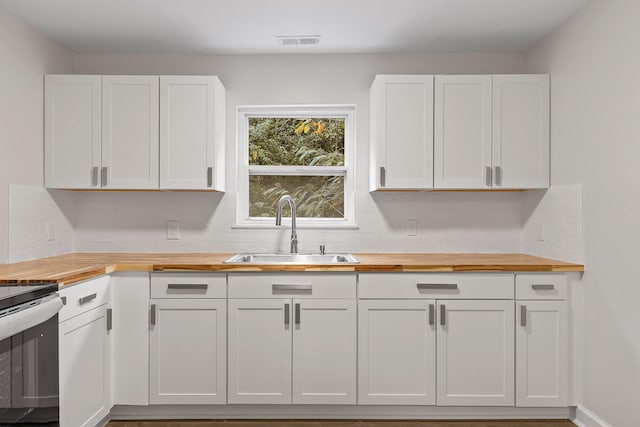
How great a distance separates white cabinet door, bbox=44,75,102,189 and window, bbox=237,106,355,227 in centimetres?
101

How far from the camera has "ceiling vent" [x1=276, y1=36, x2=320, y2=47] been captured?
2.99 meters

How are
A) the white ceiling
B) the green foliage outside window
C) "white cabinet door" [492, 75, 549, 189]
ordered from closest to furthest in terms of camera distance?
the white ceiling → "white cabinet door" [492, 75, 549, 189] → the green foliage outside window

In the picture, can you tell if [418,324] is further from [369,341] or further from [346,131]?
[346,131]

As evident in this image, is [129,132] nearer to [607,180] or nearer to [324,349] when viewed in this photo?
[324,349]

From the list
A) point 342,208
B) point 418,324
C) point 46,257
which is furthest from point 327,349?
point 46,257

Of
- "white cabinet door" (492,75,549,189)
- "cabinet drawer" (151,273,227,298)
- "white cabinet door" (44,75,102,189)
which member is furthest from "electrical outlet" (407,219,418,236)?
"white cabinet door" (44,75,102,189)

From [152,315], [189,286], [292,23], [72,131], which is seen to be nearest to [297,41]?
[292,23]

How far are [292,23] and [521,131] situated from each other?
1.64 metres

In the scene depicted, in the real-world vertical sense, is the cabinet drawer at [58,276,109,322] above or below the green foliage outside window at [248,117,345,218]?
below

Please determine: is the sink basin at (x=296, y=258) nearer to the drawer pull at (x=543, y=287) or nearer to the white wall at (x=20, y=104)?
the drawer pull at (x=543, y=287)

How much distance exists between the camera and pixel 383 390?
2604mm

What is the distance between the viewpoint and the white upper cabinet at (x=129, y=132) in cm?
295

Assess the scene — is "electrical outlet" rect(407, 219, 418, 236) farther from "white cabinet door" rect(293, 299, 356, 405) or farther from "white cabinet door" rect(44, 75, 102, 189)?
"white cabinet door" rect(44, 75, 102, 189)

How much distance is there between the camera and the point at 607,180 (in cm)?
236
